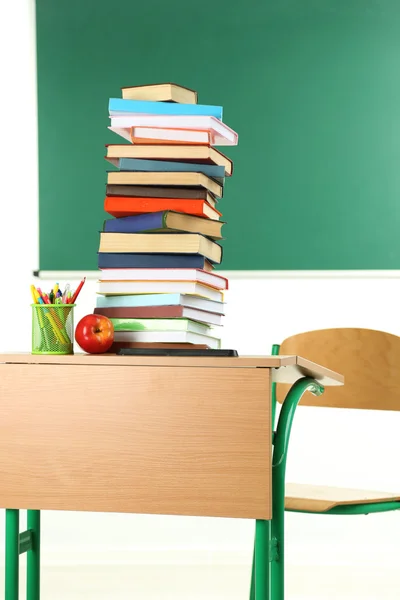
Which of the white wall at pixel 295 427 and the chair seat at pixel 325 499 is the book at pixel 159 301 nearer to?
the chair seat at pixel 325 499

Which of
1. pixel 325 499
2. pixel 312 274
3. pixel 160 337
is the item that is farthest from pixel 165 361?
pixel 312 274

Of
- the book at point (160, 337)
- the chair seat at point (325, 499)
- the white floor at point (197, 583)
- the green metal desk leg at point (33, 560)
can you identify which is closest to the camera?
the book at point (160, 337)

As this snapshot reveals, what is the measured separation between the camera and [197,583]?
2.89 metres

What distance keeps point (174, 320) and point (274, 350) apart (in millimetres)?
657

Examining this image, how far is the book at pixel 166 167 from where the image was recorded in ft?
5.57

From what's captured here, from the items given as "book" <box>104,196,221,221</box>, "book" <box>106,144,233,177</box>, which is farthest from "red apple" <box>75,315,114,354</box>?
"book" <box>106,144,233,177</box>

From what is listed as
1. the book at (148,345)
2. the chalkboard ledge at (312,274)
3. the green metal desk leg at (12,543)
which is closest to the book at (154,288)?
the book at (148,345)

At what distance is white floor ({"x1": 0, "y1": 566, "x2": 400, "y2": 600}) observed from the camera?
2.79 m

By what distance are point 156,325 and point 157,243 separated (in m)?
0.17

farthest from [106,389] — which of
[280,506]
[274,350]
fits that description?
[274,350]

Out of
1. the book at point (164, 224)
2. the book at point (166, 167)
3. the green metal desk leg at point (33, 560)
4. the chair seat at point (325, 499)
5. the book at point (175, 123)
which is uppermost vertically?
the book at point (175, 123)

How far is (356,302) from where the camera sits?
3.02 metres

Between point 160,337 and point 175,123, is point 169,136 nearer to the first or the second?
point 175,123

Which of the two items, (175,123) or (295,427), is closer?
(175,123)
